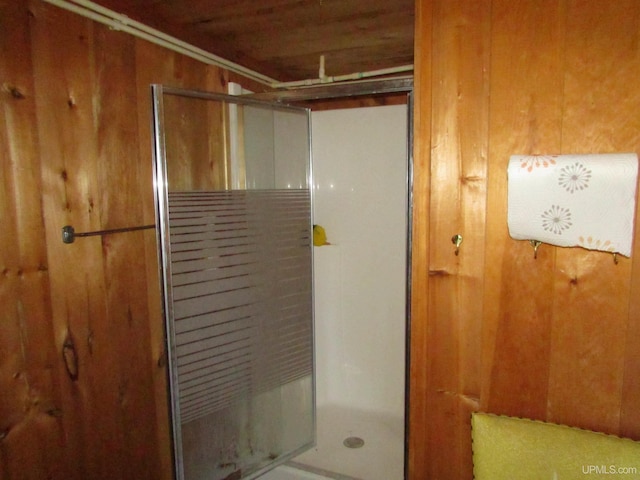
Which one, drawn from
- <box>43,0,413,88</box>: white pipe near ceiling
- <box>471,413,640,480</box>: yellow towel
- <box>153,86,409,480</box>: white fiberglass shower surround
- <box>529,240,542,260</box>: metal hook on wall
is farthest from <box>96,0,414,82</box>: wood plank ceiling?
<box>471,413,640,480</box>: yellow towel

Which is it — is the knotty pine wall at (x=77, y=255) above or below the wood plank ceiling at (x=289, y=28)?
below

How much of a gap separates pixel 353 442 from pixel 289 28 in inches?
87.2

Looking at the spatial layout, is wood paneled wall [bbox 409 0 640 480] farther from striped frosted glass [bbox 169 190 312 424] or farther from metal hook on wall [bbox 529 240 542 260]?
striped frosted glass [bbox 169 190 312 424]

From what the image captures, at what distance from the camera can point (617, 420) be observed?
49.2 inches

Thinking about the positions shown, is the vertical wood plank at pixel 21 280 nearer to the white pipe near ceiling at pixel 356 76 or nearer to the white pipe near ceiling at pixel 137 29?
the white pipe near ceiling at pixel 137 29

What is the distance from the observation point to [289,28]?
1.82 m

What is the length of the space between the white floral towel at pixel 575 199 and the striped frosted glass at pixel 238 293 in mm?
992

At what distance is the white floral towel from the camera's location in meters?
1.10

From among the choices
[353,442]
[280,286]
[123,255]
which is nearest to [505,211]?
[280,286]

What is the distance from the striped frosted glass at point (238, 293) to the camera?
1527mm

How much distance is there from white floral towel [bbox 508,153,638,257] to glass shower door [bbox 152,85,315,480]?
996 mm

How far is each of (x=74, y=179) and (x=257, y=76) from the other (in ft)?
4.07

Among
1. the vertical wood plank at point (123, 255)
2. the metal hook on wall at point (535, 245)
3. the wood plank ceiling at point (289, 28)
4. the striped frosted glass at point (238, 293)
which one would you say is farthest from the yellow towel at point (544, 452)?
the wood plank ceiling at point (289, 28)

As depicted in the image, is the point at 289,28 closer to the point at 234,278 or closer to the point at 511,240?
the point at 234,278
